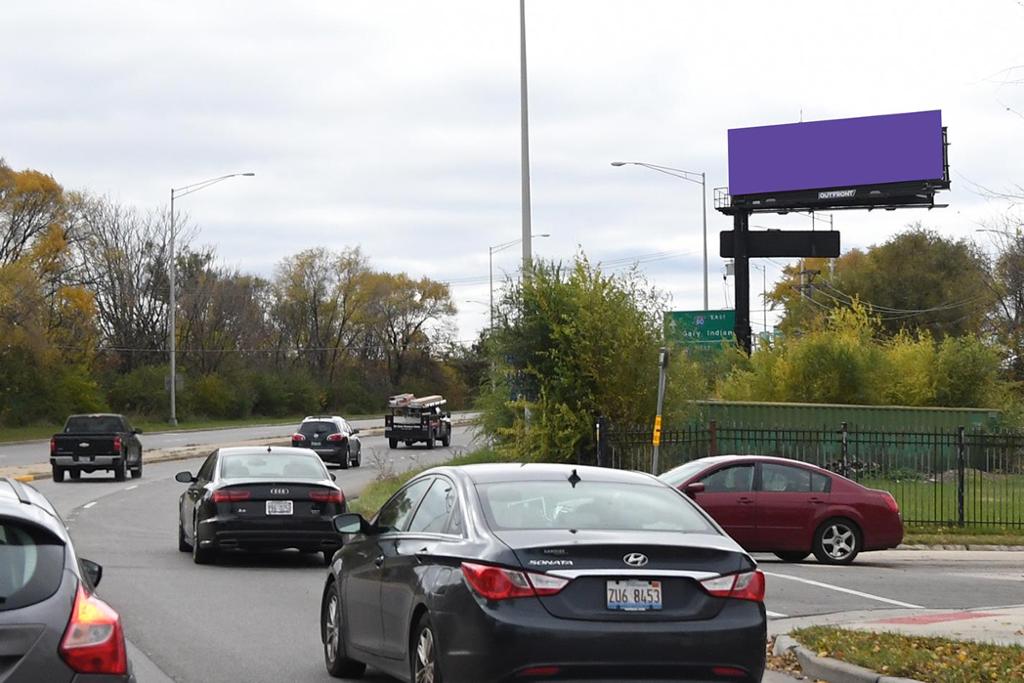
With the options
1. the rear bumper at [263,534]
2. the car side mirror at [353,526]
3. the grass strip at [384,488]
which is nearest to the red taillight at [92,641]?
the car side mirror at [353,526]

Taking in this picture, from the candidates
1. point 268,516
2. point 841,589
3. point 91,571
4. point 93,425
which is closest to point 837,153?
point 93,425

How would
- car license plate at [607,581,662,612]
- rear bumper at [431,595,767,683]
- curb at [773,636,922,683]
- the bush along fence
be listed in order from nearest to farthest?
rear bumper at [431,595,767,683] → car license plate at [607,581,662,612] → curb at [773,636,922,683] → the bush along fence

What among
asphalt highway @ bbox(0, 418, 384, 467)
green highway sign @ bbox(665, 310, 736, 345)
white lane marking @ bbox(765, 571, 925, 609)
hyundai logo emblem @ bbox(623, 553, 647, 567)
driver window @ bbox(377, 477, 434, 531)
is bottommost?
asphalt highway @ bbox(0, 418, 384, 467)

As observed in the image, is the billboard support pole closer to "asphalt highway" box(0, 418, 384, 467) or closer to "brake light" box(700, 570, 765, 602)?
"asphalt highway" box(0, 418, 384, 467)

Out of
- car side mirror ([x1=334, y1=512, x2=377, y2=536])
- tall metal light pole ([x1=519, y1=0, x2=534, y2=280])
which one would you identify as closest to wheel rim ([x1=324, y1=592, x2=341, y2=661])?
car side mirror ([x1=334, y1=512, x2=377, y2=536])

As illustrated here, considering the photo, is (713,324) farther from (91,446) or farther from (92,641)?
(92,641)

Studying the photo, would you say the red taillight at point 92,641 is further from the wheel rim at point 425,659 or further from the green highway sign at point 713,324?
the green highway sign at point 713,324

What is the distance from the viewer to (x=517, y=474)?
9.05m

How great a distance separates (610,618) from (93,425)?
34.0 meters

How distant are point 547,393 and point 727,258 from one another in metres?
32.0

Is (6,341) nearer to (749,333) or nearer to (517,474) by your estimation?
(749,333)

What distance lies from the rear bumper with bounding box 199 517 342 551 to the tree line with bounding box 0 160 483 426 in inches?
2074

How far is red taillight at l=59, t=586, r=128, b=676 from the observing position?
236 inches

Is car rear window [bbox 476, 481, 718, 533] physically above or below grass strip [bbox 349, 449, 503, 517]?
above
